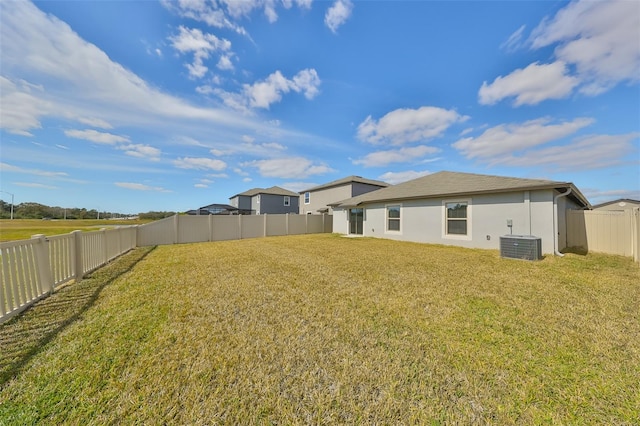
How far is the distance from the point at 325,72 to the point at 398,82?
14.6 feet

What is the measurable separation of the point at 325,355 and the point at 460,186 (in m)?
11.2

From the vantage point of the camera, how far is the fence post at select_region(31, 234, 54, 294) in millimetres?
4117

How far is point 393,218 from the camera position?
46.5 ft

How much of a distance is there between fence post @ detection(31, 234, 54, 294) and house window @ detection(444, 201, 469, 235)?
1321cm

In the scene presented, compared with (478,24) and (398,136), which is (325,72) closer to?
(478,24)

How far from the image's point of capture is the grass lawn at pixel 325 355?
71.9 inches

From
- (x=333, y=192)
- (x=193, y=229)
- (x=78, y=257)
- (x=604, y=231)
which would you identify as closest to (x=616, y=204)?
(x=604, y=231)

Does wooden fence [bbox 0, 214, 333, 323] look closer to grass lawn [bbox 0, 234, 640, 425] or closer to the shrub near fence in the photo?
the shrub near fence

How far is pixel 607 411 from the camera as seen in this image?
5.96 ft

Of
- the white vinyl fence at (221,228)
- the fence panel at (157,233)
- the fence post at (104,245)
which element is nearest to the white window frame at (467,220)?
the white vinyl fence at (221,228)

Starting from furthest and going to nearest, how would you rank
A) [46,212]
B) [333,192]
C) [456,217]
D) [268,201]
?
[46,212]
[268,201]
[333,192]
[456,217]

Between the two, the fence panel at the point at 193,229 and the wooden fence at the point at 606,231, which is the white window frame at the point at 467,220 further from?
the fence panel at the point at 193,229

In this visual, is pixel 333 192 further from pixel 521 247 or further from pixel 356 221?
pixel 521 247

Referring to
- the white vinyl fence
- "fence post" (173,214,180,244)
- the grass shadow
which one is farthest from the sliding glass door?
the grass shadow
